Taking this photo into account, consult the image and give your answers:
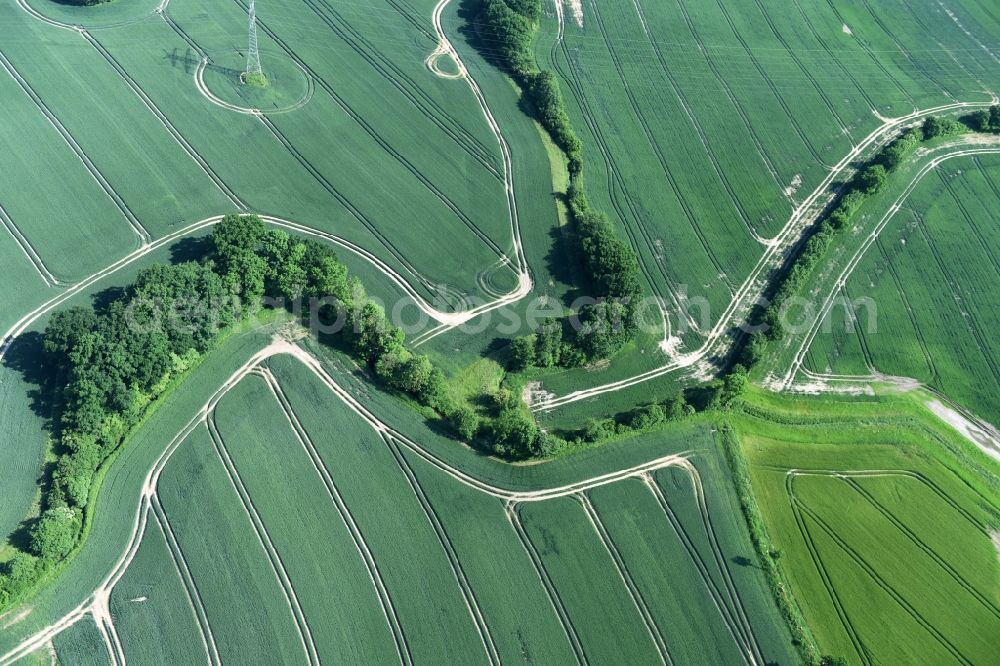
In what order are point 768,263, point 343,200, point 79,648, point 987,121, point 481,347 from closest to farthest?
1. point 79,648
2. point 481,347
3. point 343,200
4. point 768,263
5. point 987,121

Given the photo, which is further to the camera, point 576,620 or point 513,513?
point 513,513

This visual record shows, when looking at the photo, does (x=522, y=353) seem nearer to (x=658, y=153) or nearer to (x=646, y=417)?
(x=646, y=417)

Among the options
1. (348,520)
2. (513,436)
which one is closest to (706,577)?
(513,436)

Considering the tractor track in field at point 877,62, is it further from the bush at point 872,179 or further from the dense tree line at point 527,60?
the dense tree line at point 527,60

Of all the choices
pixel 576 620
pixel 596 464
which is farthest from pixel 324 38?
pixel 576 620

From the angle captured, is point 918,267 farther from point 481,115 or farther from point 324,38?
point 324,38

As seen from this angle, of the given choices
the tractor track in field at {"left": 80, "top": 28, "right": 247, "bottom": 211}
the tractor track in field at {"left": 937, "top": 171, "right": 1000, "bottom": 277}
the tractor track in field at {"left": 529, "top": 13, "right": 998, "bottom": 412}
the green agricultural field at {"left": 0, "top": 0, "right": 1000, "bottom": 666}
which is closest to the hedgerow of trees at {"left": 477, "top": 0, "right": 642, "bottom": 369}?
the green agricultural field at {"left": 0, "top": 0, "right": 1000, "bottom": 666}
